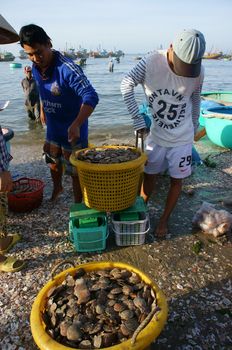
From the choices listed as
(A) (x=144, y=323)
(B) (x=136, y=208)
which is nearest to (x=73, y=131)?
(B) (x=136, y=208)

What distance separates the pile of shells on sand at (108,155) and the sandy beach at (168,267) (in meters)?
1.05

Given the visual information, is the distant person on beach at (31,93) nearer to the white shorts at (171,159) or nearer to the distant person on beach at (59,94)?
the distant person on beach at (59,94)

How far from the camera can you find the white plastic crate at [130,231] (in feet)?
11.0

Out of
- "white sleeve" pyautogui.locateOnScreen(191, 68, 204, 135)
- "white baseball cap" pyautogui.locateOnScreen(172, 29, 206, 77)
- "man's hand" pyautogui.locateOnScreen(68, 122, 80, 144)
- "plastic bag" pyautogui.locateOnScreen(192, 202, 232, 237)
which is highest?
"white baseball cap" pyautogui.locateOnScreen(172, 29, 206, 77)

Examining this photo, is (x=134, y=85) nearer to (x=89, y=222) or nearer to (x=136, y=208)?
(x=136, y=208)

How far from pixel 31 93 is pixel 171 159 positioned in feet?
29.5

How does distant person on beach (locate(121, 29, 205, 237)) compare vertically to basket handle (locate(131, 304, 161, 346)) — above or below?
above

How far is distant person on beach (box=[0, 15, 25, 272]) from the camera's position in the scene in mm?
2440

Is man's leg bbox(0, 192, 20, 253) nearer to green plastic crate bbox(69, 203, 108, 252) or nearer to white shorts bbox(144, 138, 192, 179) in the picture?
green plastic crate bbox(69, 203, 108, 252)

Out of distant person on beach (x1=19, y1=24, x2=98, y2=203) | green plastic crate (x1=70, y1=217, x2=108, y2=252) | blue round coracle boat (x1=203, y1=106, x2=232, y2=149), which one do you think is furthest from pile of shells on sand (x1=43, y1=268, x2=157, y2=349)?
blue round coracle boat (x1=203, y1=106, x2=232, y2=149)

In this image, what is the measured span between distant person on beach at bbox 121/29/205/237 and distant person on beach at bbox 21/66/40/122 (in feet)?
28.3

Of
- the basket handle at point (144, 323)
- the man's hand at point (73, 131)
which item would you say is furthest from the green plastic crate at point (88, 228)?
the basket handle at point (144, 323)

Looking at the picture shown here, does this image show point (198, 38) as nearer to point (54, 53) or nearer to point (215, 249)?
point (54, 53)

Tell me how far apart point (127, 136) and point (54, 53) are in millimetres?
6727
